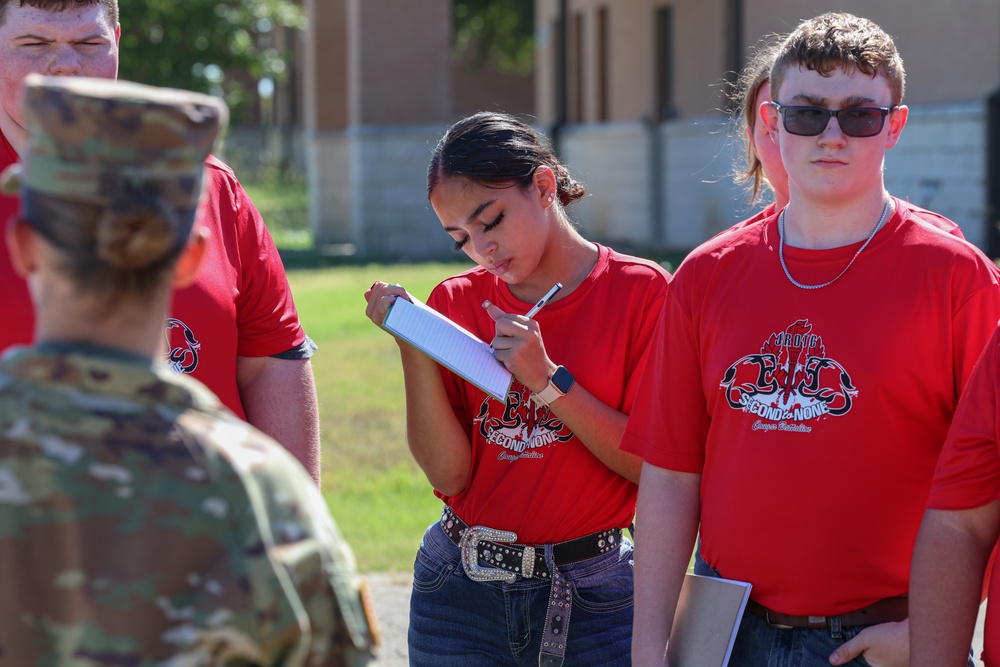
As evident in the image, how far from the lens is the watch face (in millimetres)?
2922

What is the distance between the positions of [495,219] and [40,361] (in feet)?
5.40

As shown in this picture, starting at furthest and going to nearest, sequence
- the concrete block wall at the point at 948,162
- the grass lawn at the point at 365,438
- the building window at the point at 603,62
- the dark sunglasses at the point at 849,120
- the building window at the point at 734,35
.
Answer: the building window at the point at 603,62 < the building window at the point at 734,35 < the concrete block wall at the point at 948,162 < the grass lawn at the point at 365,438 < the dark sunglasses at the point at 849,120

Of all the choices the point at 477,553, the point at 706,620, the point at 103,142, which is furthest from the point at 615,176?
the point at 103,142

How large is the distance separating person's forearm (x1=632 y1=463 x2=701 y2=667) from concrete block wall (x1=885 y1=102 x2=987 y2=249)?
13.2 meters

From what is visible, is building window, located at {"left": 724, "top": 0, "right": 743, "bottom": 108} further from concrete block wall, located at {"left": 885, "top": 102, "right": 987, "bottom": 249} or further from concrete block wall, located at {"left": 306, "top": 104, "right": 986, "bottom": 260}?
concrete block wall, located at {"left": 885, "top": 102, "right": 987, "bottom": 249}

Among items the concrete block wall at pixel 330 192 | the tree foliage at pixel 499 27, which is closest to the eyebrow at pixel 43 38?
the concrete block wall at pixel 330 192

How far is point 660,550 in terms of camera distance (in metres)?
2.73

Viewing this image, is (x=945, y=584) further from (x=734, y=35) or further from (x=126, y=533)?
(x=734, y=35)

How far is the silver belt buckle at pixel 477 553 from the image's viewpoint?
300cm

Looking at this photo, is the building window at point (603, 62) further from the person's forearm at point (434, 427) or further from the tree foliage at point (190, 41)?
the person's forearm at point (434, 427)

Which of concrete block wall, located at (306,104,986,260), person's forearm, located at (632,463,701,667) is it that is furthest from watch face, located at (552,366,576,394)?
concrete block wall, located at (306,104,986,260)

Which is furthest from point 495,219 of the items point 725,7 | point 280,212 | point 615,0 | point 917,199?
point 280,212

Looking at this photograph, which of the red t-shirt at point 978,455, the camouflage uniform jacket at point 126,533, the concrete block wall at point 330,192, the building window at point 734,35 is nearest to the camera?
the camouflage uniform jacket at point 126,533

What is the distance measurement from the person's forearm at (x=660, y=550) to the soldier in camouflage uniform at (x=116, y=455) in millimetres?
1237
